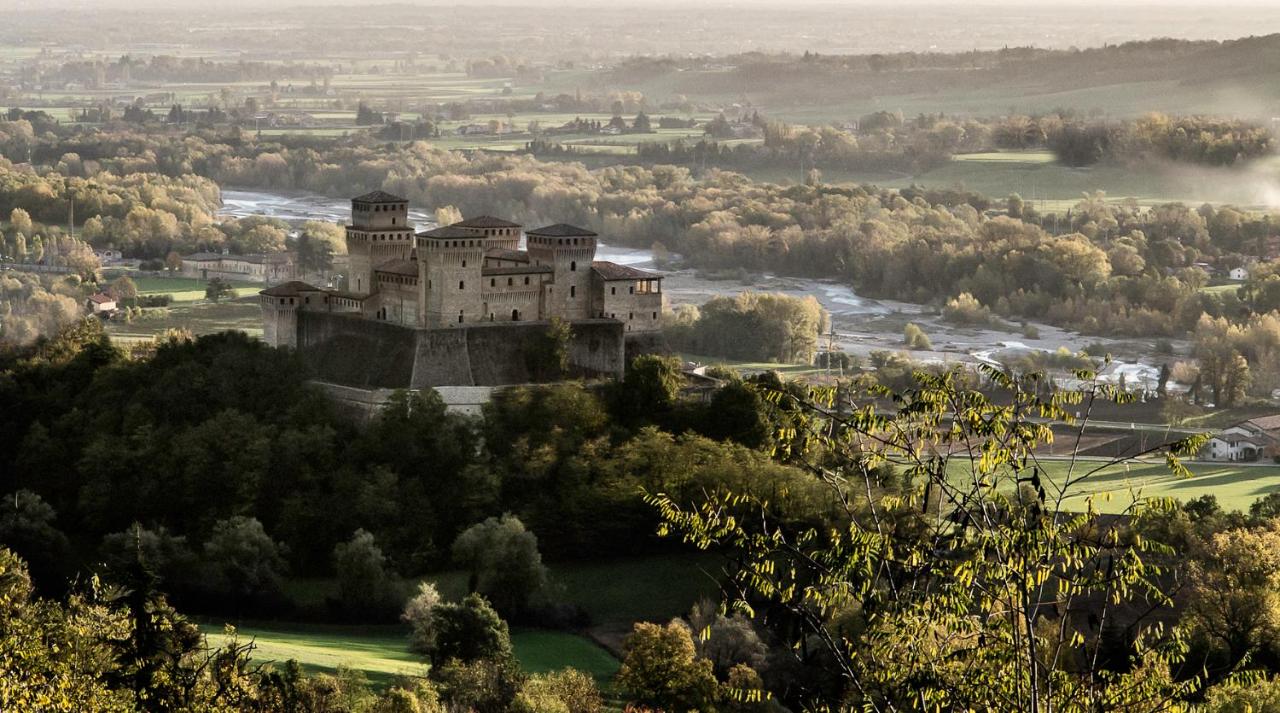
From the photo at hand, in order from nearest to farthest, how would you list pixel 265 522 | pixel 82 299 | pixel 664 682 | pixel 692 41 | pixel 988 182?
1. pixel 664 682
2. pixel 265 522
3. pixel 82 299
4. pixel 988 182
5. pixel 692 41

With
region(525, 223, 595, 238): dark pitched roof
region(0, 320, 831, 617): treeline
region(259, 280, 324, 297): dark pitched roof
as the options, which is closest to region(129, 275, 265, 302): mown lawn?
region(259, 280, 324, 297): dark pitched roof

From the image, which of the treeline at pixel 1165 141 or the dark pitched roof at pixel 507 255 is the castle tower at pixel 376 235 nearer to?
the dark pitched roof at pixel 507 255

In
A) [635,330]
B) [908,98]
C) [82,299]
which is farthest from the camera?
[908,98]

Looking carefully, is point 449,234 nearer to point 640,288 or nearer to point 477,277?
point 477,277

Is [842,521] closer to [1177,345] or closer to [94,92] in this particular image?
[1177,345]

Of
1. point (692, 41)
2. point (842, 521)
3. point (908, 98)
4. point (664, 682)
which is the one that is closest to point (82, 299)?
point (842, 521)

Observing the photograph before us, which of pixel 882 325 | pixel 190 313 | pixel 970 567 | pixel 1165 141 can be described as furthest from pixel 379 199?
pixel 1165 141
